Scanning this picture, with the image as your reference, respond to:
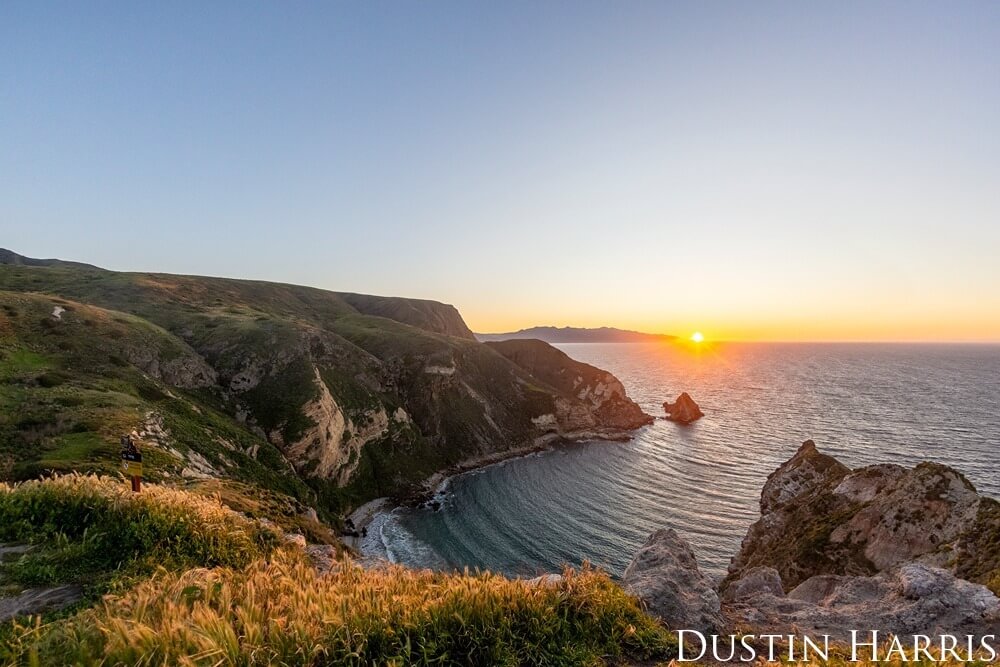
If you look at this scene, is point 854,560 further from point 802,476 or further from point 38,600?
point 38,600

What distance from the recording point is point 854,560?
28734 millimetres

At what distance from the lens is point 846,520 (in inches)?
1243

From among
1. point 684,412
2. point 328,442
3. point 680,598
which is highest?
point 680,598

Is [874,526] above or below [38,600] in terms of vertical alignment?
below

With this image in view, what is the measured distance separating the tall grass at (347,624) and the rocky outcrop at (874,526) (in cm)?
2415

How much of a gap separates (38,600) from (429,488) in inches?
3045

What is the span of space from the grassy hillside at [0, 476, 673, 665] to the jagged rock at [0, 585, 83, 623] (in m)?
0.50

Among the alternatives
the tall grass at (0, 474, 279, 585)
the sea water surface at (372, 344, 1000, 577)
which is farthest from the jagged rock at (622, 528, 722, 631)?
the sea water surface at (372, 344, 1000, 577)

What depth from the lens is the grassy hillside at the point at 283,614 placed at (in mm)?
4902

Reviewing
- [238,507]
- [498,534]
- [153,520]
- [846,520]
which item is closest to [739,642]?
[153,520]

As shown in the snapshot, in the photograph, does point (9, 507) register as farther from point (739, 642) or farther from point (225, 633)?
point (739, 642)

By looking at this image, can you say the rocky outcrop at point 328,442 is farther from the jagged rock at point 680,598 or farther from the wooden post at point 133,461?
the jagged rock at point 680,598

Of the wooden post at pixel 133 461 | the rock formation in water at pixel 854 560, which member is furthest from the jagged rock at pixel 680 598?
the wooden post at pixel 133 461

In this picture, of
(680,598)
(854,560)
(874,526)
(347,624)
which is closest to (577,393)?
(874,526)
